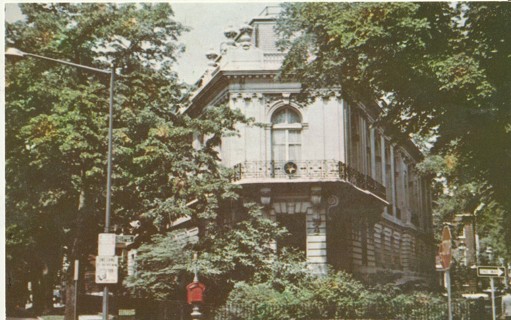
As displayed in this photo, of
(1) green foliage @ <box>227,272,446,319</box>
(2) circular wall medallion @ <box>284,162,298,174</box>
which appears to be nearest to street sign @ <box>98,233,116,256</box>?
(1) green foliage @ <box>227,272,446,319</box>

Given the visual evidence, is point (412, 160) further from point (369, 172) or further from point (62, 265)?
point (62, 265)

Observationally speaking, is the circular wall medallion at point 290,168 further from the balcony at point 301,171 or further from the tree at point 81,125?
the tree at point 81,125

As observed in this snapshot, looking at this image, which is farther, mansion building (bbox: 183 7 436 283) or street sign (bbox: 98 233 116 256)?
mansion building (bbox: 183 7 436 283)

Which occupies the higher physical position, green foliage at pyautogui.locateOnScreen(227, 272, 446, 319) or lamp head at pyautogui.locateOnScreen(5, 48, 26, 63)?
lamp head at pyautogui.locateOnScreen(5, 48, 26, 63)

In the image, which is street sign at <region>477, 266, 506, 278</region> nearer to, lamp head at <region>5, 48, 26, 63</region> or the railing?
the railing

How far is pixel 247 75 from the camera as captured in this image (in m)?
24.0

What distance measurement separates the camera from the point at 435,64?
17.7 m

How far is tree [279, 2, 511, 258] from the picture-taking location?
1756cm

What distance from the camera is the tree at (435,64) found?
691 inches

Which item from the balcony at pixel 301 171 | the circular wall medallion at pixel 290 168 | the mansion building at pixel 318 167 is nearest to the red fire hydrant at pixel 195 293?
the mansion building at pixel 318 167

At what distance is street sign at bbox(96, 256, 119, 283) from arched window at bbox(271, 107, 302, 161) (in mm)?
8627

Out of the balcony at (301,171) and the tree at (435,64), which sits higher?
the tree at (435,64)

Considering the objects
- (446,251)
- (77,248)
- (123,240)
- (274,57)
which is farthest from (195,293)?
(274,57)

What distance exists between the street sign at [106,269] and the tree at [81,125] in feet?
8.68
